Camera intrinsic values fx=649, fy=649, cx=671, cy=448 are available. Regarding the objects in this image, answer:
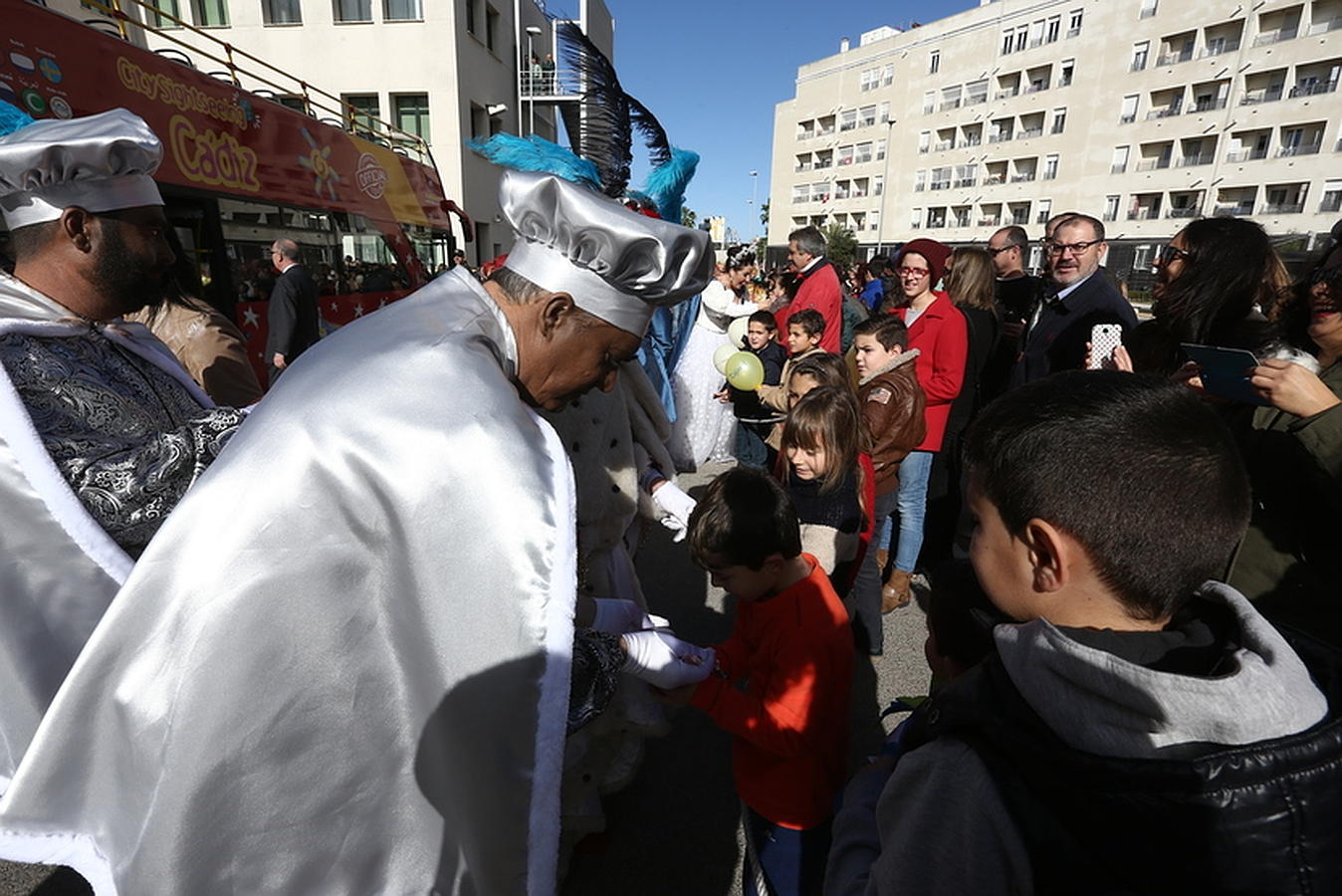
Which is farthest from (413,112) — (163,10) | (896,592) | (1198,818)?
(1198,818)

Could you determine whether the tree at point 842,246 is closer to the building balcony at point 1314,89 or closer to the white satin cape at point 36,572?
the building balcony at point 1314,89

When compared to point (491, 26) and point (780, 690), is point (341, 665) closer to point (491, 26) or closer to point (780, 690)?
point (780, 690)

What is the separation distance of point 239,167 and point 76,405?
20.1ft

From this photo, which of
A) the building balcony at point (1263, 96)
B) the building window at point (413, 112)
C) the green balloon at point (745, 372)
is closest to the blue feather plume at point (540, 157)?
the green balloon at point (745, 372)

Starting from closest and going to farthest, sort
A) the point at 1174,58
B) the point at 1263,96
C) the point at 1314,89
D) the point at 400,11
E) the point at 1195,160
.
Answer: the point at 400,11 → the point at 1314,89 → the point at 1263,96 → the point at 1195,160 → the point at 1174,58

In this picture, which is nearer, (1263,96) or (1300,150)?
(1300,150)

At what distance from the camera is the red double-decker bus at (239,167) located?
176 inches

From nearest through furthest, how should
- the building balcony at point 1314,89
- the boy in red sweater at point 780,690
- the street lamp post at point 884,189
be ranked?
1. the boy in red sweater at point 780,690
2. the building balcony at point 1314,89
3. the street lamp post at point 884,189

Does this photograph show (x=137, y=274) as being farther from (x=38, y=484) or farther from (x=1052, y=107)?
(x=1052, y=107)

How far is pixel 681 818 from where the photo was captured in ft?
7.95

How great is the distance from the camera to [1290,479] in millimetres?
1919

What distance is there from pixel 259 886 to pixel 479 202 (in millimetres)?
21216

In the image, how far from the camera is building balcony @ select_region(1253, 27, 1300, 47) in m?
31.6

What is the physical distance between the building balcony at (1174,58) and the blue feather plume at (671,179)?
43.8m
